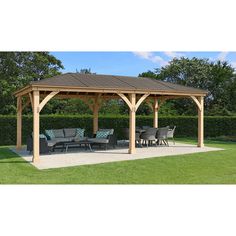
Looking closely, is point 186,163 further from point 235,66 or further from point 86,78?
point 235,66

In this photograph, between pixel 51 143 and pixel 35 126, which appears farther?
pixel 51 143

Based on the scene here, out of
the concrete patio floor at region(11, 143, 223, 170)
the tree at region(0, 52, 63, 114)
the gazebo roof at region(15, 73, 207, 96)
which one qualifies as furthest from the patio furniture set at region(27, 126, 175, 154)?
the tree at region(0, 52, 63, 114)

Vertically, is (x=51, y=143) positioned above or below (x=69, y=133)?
below

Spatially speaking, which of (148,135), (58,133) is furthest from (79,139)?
(148,135)

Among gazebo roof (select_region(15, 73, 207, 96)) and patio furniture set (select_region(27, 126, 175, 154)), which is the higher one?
gazebo roof (select_region(15, 73, 207, 96))

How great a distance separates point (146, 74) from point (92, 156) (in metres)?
29.7

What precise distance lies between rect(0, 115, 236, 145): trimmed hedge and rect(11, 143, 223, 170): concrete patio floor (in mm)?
4437

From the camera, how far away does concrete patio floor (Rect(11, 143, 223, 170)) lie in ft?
39.5

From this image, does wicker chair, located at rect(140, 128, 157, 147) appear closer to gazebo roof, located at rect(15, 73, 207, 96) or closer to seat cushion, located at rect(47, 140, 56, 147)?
gazebo roof, located at rect(15, 73, 207, 96)

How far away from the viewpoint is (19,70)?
2983 cm

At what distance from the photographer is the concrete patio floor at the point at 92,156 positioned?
474 inches

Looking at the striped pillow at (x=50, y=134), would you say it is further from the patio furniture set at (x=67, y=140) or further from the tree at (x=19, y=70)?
the tree at (x=19, y=70)

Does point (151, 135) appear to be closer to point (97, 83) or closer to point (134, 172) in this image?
point (97, 83)
